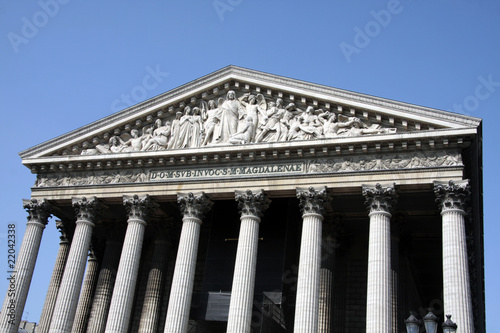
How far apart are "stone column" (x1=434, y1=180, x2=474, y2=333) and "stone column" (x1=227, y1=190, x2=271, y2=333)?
7.69m

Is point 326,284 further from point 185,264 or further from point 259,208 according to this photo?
point 185,264

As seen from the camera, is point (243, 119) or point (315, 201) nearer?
point (315, 201)

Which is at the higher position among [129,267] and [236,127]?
[236,127]

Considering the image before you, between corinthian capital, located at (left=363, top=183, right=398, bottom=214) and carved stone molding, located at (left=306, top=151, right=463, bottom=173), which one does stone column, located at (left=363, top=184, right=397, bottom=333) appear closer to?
corinthian capital, located at (left=363, top=183, right=398, bottom=214)

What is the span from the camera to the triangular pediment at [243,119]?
2497 centimetres

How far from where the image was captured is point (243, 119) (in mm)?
27922

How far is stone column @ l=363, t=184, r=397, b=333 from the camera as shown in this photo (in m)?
21.7

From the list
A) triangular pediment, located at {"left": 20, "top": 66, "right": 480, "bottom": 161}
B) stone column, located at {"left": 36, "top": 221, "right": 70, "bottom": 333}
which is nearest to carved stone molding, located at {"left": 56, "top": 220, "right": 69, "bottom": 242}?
stone column, located at {"left": 36, "top": 221, "right": 70, "bottom": 333}

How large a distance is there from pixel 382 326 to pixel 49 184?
18.3 m

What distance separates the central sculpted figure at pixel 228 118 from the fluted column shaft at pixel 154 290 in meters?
7.01

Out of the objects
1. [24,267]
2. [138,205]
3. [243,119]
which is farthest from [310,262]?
[24,267]

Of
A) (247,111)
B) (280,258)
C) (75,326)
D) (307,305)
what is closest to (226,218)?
(280,258)

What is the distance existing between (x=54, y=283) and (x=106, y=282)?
2865mm

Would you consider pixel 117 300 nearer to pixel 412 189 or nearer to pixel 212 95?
pixel 212 95
